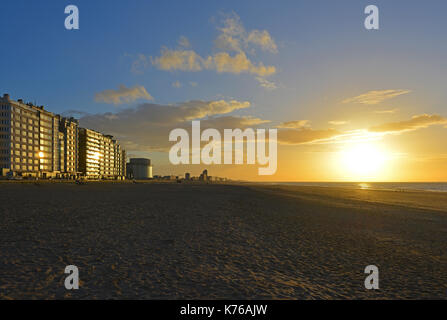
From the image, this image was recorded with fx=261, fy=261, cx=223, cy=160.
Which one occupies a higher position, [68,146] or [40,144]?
[68,146]

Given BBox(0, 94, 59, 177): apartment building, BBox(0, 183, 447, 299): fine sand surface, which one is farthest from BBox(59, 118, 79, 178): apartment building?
BBox(0, 183, 447, 299): fine sand surface

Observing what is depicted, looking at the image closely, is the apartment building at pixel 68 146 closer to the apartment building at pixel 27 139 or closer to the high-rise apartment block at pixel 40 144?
the high-rise apartment block at pixel 40 144

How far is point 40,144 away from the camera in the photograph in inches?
5103

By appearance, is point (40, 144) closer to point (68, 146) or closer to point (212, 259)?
point (68, 146)

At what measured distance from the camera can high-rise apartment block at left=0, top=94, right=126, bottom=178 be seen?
111 meters

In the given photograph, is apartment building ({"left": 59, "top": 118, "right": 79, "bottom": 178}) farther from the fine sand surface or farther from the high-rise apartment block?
the fine sand surface

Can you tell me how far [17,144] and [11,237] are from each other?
434 feet

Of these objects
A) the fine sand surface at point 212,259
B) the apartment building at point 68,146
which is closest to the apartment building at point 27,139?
the apartment building at point 68,146

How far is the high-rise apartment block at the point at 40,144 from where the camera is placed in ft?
364

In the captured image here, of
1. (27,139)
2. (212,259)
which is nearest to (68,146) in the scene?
(27,139)

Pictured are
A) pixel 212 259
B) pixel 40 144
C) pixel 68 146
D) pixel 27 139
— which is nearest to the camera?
pixel 212 259

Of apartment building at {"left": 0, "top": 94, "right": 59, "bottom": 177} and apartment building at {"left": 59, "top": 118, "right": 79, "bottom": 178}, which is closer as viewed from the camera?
apartment building at {"left": 0, "top": 94, "right": 59, "bottom": 177}
